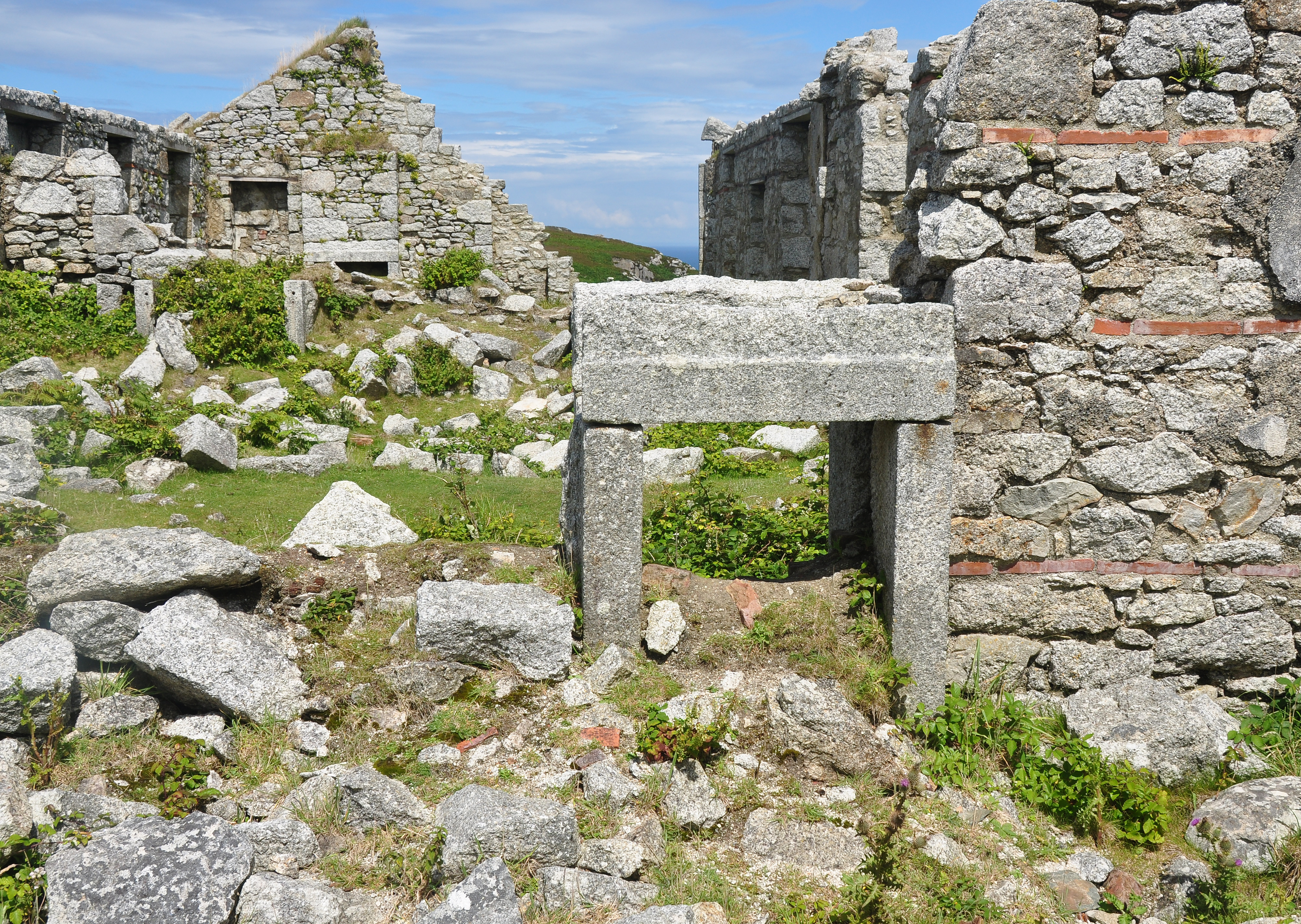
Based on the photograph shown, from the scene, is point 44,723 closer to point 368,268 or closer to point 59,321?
point 59,321

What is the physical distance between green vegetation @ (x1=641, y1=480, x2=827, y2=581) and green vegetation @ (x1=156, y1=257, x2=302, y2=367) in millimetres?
7735

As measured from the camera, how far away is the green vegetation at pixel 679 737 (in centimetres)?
422

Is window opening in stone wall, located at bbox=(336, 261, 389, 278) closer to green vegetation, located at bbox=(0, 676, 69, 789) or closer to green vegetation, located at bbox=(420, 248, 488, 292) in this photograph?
green vegetation, located at bbox=(420, 248, 488, 292)

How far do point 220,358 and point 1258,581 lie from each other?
1112 centimetres

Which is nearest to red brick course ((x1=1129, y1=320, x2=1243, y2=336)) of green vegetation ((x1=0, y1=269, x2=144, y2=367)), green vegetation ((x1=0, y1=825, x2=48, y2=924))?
green vegetation ((x1=0, y1=825, x2=48, y2=924))

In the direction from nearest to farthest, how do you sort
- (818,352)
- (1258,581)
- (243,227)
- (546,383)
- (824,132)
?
(818,352) < (1258,581) < (824,132) < (546,383) < (243,227)

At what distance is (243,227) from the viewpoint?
17.9m

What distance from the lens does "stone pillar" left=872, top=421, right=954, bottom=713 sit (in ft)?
15.3

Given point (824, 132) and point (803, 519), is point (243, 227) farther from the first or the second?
point (803, 519)

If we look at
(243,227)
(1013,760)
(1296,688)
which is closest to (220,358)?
(243,227)

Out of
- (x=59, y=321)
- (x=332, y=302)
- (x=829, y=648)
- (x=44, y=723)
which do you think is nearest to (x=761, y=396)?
(x=829, y=648)

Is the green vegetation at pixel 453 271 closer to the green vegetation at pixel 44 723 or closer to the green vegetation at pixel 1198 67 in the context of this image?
the green vegetation at pixel 44 723

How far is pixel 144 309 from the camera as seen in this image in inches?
502

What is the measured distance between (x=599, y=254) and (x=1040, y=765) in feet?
91.1
